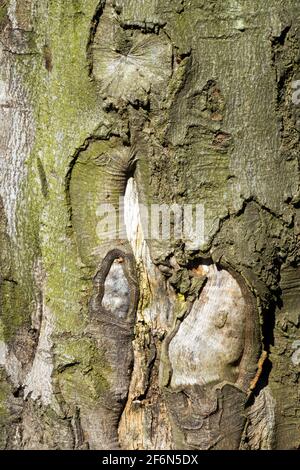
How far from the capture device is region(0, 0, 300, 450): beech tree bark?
1752 millimetres

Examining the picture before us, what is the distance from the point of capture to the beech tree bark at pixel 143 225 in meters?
1.75

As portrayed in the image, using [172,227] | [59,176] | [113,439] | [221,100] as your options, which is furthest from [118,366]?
[221,100]

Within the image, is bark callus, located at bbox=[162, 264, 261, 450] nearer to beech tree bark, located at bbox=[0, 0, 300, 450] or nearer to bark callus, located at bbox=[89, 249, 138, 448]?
beech tree bark, located at bbox=[0, 0, 300, 450]

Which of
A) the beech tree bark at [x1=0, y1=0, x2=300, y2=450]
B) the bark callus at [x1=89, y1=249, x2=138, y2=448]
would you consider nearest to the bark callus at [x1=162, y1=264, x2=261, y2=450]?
the beech tree bark at [x1=0, y1=0, x2=300, y2=450]

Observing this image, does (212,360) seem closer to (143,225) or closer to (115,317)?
(115,317)

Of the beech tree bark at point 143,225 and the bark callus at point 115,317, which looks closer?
the beech tree bark at point 143,225

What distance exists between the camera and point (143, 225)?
1.88m

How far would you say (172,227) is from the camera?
182 cm

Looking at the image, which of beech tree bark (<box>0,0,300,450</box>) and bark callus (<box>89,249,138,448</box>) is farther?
bark callus (<box>89,249,138,448</box>)

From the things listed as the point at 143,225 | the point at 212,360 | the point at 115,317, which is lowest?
the point at 212,360

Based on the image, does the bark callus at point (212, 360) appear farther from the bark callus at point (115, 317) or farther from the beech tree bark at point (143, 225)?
the bark callus at point (115, 317)

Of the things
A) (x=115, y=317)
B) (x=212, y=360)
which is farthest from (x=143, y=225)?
(x=212, y=360)

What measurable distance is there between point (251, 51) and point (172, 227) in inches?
19.1

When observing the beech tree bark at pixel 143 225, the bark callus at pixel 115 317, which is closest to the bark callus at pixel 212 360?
the beech tree bark at pixel 143 225
